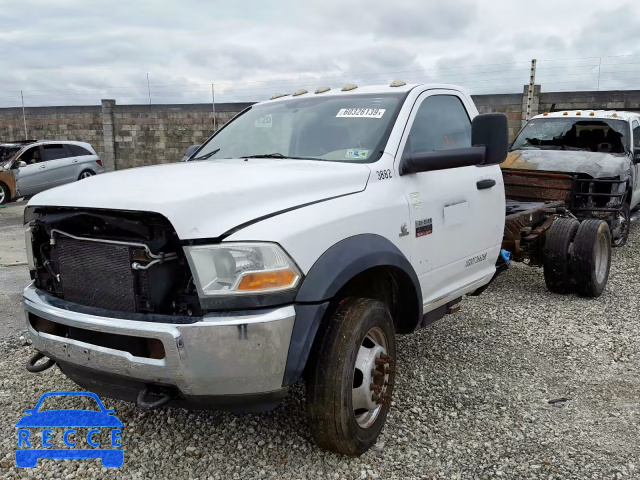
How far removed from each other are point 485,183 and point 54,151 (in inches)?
609

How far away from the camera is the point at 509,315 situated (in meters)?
5.60

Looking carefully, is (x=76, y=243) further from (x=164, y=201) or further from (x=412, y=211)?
(x=412, y=211)

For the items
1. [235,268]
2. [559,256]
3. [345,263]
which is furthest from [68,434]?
[559,256]

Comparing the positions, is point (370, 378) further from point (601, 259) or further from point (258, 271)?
point (601, 259)

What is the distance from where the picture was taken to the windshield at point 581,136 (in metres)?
8.89

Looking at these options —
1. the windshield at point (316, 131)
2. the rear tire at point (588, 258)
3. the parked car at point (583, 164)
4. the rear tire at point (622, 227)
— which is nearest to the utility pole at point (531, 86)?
the parked car at point (583, 164)

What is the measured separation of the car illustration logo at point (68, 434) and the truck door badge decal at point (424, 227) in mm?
2054

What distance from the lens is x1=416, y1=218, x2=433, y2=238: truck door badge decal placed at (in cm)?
348

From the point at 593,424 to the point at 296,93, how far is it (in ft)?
9.96

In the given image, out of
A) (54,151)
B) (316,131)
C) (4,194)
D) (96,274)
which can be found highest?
(316,131)

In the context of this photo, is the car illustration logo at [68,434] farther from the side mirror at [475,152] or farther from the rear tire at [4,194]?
the rear tire at [4,194]

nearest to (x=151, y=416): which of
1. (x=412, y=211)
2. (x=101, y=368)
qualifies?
(x=101, y=368)

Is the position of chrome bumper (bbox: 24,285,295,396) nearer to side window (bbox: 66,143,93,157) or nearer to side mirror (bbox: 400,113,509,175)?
side mirror (bbox: 400,113,509,175)

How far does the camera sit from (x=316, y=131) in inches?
150
